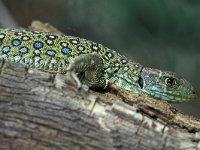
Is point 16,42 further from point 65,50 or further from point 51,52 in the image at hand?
point 65,50

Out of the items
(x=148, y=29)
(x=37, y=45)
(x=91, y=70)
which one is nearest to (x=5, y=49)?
(x=37, y=45)

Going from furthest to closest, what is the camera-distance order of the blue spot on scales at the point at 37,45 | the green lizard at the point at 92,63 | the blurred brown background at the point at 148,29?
the blurred brown background at the point at 148,29 → the blue spot on scales at the point at 37,45 → the green lizard at the point at 92,63

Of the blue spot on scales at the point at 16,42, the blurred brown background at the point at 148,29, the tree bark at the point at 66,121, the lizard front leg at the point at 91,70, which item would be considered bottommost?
the tree bark at the point at 66,121

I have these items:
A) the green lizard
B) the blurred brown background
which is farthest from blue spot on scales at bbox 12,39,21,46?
the blurred brown background

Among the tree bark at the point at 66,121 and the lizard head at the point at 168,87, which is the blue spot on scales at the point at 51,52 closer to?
the lizard head at the point at 168,87

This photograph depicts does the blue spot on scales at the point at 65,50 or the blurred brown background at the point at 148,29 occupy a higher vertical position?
the blurred brown background at the point at 148,29

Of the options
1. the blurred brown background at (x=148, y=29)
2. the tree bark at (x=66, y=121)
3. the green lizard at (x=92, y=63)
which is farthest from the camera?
the blurred brown background at (x=148, y=29)

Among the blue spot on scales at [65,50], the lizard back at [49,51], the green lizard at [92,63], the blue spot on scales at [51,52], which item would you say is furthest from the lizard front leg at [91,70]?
the blue spot on scales at [51,52]

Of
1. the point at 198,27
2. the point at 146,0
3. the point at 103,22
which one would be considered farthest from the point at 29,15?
the point at 198,27
